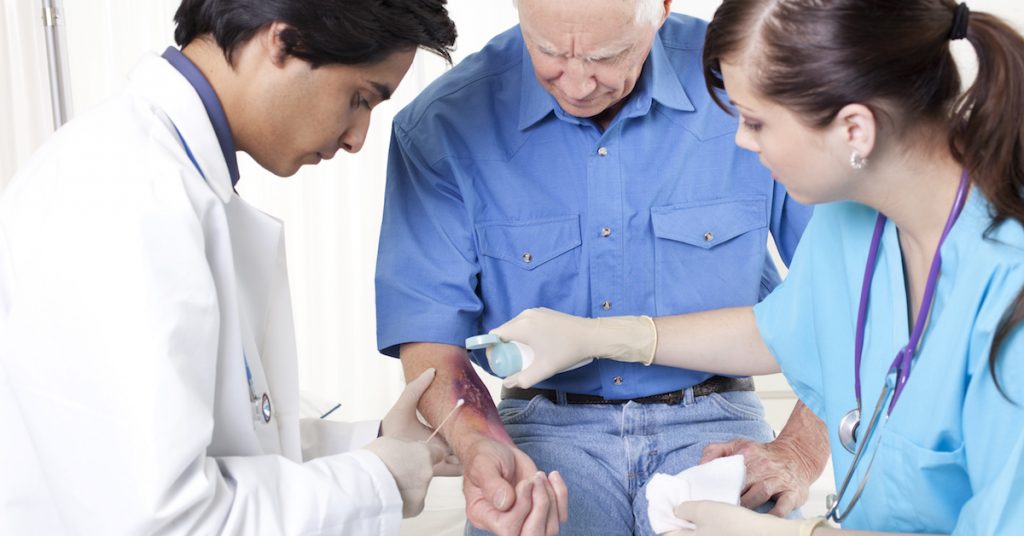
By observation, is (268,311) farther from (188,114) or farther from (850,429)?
(850,429)

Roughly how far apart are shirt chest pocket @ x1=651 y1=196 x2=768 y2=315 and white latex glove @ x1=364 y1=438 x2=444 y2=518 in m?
0.66

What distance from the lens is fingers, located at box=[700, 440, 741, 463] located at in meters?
1.82

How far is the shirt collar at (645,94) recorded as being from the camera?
198cm


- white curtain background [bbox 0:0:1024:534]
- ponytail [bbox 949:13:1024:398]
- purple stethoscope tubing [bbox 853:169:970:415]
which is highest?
ponytail [bbox 949:13:1024:398]

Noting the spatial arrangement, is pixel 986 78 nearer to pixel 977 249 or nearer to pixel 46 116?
pixel 977 249

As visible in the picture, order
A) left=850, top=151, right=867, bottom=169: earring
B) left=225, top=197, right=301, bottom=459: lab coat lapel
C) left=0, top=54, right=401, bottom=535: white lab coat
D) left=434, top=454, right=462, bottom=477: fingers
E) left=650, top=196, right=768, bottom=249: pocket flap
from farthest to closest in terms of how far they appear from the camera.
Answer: left=650, top=196, right=768, bottom=249: pocket flap
left=434, top=454, right=462, bottom=477: fingers
left=225, top=197, right=301, bottom=459: lab coat lapel
left=850, top=151, right=867, bottom=169: earring
left=0, top=54, right=401, bottom=535: white lab coat

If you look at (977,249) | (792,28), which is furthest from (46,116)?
(977,249)

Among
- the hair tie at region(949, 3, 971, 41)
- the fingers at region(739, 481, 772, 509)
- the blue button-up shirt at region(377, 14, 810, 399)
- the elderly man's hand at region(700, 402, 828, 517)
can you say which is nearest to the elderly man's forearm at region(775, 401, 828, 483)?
the elderly man's hand at region(700, 402, 828, 517)

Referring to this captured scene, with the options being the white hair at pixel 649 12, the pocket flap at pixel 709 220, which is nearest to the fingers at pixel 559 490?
the pocket flap at pixel 709 220

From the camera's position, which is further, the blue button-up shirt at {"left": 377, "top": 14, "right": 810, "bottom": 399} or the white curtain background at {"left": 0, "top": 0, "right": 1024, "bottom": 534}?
the white curtain background at {"left": 0, "top": 0, "right": 1024, "bottom": 534}

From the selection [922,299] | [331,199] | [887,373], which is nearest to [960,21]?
[922,299]

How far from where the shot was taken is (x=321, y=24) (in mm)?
1377

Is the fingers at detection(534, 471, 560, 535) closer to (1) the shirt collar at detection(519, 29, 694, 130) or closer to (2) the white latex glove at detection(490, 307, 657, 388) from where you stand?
(2) the white latex glove at detection(490, 307, 657, 388)

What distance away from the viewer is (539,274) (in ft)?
6.56
